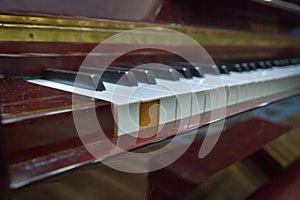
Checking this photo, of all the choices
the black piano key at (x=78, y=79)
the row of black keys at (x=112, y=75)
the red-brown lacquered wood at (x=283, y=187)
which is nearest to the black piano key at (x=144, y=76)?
the row of black keys at (x=112, y=75)

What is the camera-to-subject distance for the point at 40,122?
1.11 feet

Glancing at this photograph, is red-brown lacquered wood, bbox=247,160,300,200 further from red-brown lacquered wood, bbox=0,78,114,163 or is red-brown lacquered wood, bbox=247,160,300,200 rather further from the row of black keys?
red-brown lacquered wood, bbox=0,78,114,163

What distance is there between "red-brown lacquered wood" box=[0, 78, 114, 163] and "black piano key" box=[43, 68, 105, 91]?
0.05 m

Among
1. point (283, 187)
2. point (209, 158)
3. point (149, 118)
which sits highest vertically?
point (149, 118)

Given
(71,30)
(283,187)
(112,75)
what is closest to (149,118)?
(112,75)

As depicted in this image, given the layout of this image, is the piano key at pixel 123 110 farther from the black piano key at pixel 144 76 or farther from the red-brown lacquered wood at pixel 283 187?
the red-brown lacquered wood at pixel 283 187

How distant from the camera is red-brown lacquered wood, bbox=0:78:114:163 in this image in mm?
319

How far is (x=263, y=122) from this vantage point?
77 centimetres

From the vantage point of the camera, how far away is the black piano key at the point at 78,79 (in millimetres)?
482

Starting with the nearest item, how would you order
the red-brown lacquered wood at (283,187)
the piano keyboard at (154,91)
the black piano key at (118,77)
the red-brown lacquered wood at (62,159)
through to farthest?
the red-brown lacquered wood at (62,159)
the piano keyboard at (154,91)
the black piano key at (118,77)
the red-brown lacquered wood at (283,187)

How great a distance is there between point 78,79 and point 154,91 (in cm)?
13

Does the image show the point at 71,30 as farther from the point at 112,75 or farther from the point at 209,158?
the point at 209,158

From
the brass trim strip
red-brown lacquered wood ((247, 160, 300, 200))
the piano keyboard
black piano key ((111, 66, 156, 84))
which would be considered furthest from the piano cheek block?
red-brown lacquered wood ((247, 160, 300, 200))

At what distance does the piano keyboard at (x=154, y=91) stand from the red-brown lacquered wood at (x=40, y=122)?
26 mm
